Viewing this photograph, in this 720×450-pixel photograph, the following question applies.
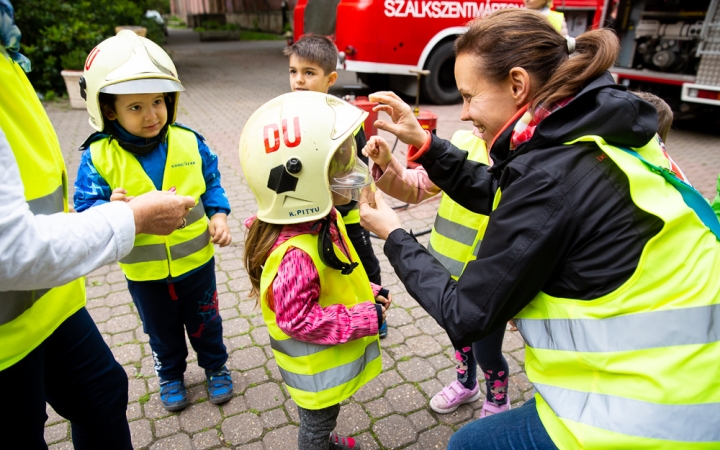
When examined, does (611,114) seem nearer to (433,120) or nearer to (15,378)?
(15,378)

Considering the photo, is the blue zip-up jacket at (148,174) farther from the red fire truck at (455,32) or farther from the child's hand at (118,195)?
the red fire truck at (455,32)

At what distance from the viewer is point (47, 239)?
3.93 feet

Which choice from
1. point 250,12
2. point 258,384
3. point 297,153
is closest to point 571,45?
point 297,153

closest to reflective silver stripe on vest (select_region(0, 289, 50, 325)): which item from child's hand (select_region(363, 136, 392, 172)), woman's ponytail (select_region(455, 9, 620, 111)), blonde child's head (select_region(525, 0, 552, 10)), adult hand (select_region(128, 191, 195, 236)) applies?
adult hand (select_region(128, 191, 195, 236))

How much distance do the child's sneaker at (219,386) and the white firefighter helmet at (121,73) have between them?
1491mm

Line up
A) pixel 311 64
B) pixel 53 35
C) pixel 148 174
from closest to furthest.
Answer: pixel 148 174
pixel 311 64
pixel 53 35

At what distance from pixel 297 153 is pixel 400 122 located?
1.99 feet

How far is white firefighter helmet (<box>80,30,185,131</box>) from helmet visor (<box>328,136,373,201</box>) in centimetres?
92

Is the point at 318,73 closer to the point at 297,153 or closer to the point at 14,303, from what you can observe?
the point at 297,153

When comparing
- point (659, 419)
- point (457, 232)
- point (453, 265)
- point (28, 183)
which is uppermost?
point (28, 183)

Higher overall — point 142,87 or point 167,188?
point 142,87

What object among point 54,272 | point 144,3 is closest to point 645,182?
point 54,272

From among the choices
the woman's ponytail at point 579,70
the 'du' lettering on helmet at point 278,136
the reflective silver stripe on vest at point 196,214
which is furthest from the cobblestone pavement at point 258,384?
the woman's ponytail at point 579,70

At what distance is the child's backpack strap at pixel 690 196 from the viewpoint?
125 centimetres
